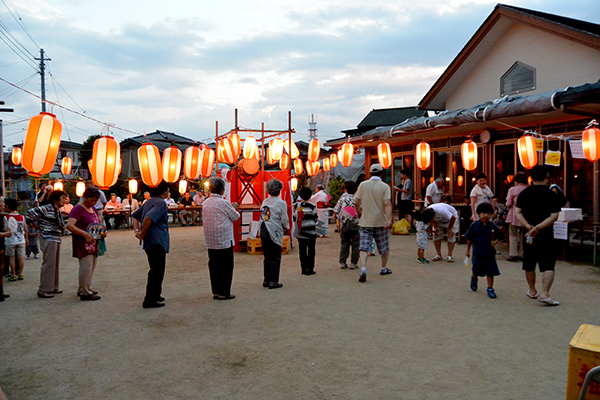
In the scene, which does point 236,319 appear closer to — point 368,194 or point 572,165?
point 368,194

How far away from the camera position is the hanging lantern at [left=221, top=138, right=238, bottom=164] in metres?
12.3

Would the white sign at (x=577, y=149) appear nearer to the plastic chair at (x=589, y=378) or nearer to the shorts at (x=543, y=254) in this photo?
the shorts at (x=543, y=254)

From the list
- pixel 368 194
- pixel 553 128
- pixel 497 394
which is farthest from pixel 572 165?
pixel 497 394

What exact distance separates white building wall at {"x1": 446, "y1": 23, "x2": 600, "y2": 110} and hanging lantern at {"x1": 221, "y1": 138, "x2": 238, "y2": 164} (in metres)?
8.99

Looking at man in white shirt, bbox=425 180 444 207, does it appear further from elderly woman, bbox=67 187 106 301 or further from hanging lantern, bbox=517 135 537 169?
elderly woman, bbox=67 187 106 301

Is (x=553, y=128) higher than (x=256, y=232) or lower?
higher

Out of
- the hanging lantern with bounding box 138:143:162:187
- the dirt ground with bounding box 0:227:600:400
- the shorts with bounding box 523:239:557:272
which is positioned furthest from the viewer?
the hanging lantern with bounding box 138:143:162:187

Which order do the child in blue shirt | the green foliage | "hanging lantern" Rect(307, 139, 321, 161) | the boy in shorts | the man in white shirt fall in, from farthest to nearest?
the green foliage, "hanging lantern" Rect(307, 139, 321, 161), the man in white shirt, the boy in shorts, the child in blue shirt

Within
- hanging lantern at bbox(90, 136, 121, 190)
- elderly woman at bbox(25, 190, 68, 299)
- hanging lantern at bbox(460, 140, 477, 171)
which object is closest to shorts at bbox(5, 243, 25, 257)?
elderly woman at bbox(25, 190, 68, 299)

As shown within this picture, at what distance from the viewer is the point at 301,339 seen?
4.25m

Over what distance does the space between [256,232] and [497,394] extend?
276 inches

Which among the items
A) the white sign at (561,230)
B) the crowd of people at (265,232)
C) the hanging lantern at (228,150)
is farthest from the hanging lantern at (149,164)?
Result: the white sign at (561,230)

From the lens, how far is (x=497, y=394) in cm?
308

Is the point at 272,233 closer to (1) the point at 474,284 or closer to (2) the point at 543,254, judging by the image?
(1) the point at 474,284
